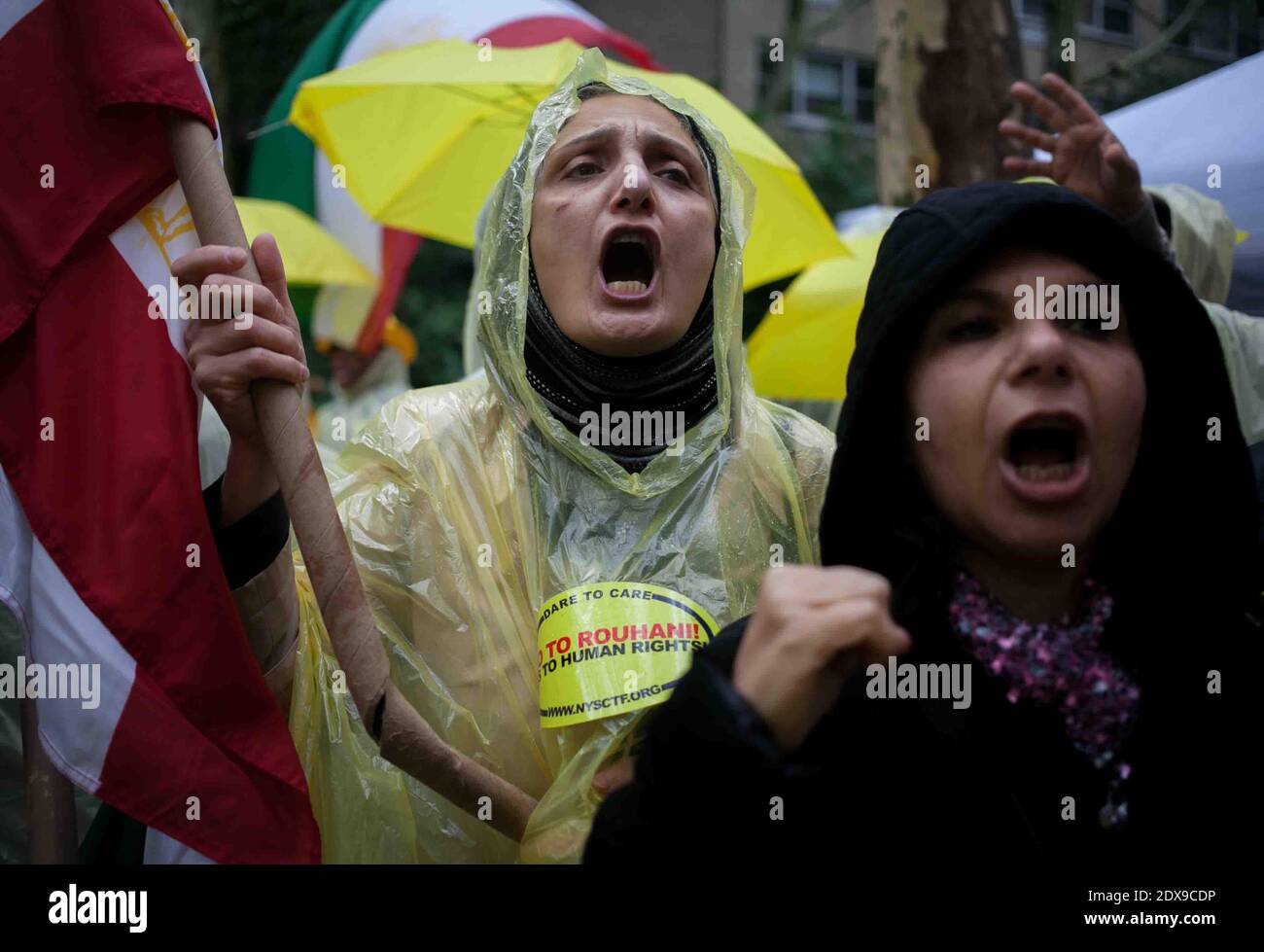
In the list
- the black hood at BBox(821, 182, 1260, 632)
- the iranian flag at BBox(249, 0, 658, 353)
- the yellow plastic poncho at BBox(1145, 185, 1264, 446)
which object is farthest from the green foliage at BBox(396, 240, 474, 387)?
the black hood at BBox(821, 182, 1260, 632)

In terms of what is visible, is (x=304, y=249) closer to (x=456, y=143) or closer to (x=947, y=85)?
(x=456, y=143)

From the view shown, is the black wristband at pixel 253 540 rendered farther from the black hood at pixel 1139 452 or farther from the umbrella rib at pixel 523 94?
the umbrella rib at pixel 523 94

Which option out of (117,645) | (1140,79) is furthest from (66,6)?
(1140,79)

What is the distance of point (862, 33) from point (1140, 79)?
22.5 feet

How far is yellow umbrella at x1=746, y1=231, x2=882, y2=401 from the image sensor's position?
16.7 ft

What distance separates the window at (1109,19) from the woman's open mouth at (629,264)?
20.0 metres

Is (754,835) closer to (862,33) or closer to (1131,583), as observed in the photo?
(1131,583)

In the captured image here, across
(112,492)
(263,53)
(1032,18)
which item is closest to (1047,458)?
(112,492)

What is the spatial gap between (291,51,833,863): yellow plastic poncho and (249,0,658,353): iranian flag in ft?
12.5

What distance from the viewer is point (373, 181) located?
14.8 feet

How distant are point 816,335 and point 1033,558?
12.1 feet

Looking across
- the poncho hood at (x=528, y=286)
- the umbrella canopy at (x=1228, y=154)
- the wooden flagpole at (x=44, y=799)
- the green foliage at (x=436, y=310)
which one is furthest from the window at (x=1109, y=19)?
the wooden flagpole at (x=44, y=799)

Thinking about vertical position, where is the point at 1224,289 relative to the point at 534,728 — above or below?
above
